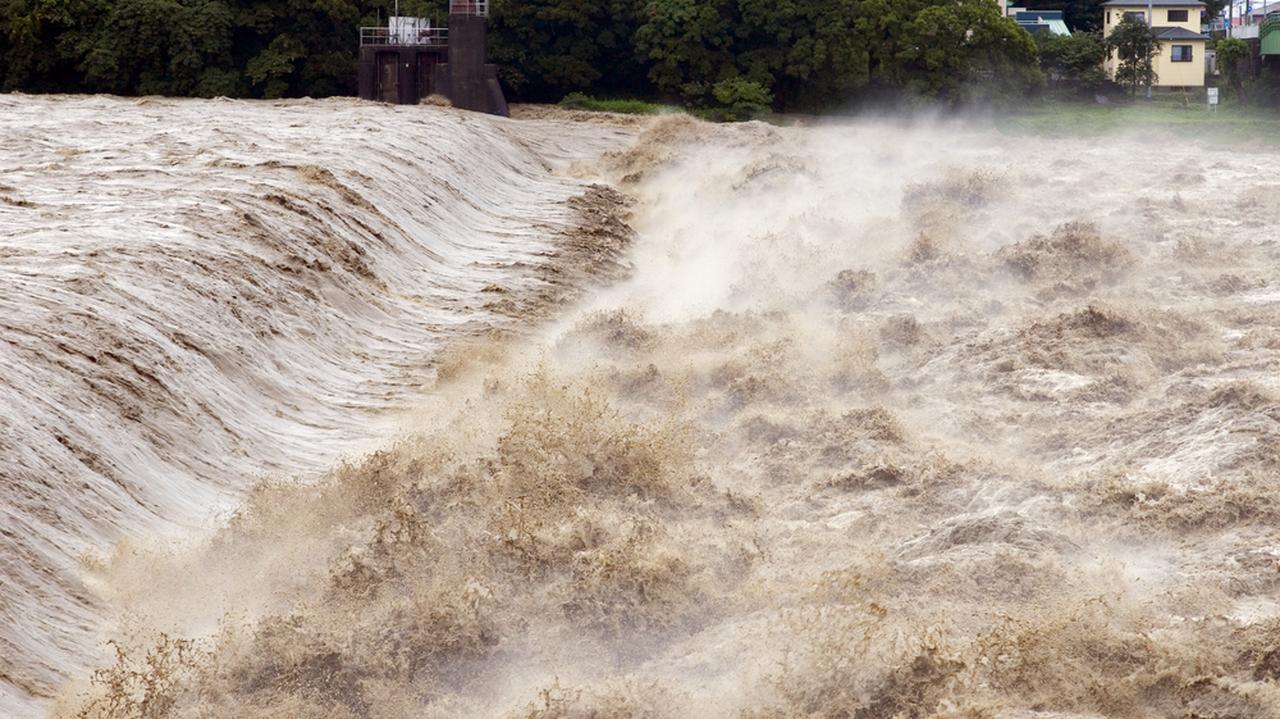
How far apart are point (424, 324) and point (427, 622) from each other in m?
9.78

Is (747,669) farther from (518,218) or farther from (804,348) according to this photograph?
(518,218)

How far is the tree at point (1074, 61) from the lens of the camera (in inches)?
2095

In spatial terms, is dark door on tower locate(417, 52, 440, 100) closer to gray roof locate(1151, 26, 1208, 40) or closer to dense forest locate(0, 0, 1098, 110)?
dense forest locate(0, 0, 1098, 110)

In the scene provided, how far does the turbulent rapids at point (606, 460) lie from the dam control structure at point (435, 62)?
70.0 feet

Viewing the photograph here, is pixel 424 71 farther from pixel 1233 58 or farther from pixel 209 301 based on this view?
pixel 209 301

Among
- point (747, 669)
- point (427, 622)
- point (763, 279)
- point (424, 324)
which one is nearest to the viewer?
point (747, 669)

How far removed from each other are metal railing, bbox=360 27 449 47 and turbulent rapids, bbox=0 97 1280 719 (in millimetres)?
23479

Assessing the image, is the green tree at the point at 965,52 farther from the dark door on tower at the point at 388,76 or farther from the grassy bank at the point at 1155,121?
the dark door on tower at the point at 388,76

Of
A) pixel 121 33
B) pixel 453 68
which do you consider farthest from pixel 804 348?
pixel 121 33

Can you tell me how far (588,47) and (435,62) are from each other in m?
6.25

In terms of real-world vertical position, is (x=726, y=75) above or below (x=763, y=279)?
above

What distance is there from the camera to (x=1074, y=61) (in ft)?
176

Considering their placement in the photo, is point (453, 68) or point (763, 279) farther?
point (453, 68)

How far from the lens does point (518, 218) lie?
27.7 meters
